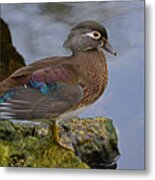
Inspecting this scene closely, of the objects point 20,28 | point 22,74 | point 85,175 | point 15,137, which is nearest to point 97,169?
point 85,175

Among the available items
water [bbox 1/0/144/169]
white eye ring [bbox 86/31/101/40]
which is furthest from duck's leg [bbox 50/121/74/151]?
white eye ring [bbox 86/31/101/40]

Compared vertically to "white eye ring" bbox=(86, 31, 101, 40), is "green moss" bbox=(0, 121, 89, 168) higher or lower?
lower

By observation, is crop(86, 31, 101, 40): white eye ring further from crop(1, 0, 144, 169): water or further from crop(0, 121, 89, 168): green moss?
crop(0, 121, 89, 168): green moss

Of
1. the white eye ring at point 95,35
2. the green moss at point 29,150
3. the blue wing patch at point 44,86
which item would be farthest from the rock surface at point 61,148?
the white eye ring at point 95,35

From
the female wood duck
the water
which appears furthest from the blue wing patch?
the water

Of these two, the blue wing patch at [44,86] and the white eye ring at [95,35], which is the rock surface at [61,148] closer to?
the blue wing patch at [44,86]

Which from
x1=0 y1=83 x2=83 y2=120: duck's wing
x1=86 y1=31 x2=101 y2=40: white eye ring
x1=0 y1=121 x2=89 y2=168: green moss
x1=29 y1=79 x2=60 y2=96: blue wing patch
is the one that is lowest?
x1=0 y1=121 x2=89 y2=168: green moss

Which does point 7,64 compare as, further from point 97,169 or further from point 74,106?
point 97,169
